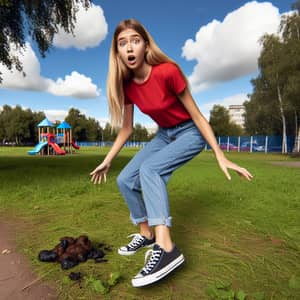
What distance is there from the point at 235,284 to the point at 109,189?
4.26 m

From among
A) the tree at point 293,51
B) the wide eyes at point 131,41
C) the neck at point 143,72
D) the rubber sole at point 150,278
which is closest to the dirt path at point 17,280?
the rubber sole at point 150,278

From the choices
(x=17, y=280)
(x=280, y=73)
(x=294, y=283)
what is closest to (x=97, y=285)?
(x=17, y=280)

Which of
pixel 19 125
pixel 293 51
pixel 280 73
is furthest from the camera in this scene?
pixel 19 125

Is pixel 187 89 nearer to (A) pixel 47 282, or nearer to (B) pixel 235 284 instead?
(B) pixel 235 284

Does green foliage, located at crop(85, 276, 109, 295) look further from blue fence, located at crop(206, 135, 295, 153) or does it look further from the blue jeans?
blue fence, located at crop(206, 135, 295, 153)

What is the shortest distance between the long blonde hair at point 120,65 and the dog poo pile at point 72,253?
114cm

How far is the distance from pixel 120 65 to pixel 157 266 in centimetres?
160

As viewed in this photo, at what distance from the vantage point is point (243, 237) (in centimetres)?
282

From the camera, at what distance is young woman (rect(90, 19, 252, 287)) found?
1.91 m

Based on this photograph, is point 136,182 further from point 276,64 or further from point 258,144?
point 258,144

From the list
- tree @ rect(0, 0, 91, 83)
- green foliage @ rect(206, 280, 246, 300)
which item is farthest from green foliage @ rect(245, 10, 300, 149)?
green foliage @ rect(206, 280, 246, 300)

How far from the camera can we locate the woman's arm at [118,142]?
2.49 metres

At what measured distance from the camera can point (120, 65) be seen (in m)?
2.22

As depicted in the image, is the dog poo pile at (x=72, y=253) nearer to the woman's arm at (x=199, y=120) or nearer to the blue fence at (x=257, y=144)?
the woman's arm at (x=199, y=120)
